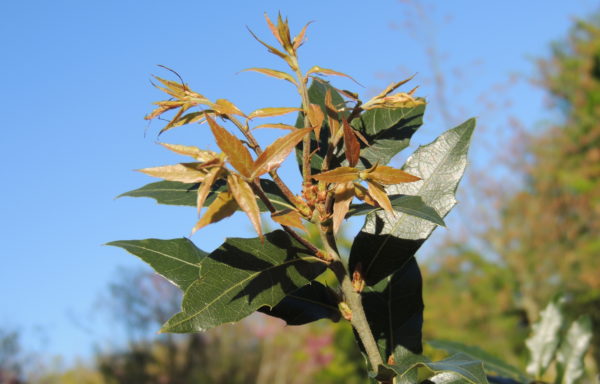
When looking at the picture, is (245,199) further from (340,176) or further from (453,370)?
(453,370)

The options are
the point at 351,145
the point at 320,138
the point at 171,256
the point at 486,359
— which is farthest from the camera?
the point at 486,359

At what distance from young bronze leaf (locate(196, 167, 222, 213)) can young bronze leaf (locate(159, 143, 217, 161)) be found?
3 centimetres

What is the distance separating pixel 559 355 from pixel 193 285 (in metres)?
0.96

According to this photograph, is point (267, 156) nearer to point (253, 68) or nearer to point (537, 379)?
point (253, 68)

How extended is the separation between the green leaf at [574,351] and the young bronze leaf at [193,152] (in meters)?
1.01

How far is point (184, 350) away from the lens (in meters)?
9.27

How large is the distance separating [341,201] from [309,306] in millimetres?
248

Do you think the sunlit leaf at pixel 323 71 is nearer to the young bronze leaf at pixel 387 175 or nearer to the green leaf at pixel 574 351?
the young bronze leaf at pixel 387 175

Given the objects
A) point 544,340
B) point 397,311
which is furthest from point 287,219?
point 544,340

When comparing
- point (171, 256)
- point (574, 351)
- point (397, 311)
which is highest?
point (171, 256)

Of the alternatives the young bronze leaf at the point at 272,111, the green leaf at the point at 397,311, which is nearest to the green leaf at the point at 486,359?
the green leaf at the point at 397,311

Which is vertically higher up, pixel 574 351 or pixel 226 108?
pixel 226 108

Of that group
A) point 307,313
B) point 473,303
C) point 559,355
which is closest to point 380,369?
point 307,313

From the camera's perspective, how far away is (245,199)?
542 mm
